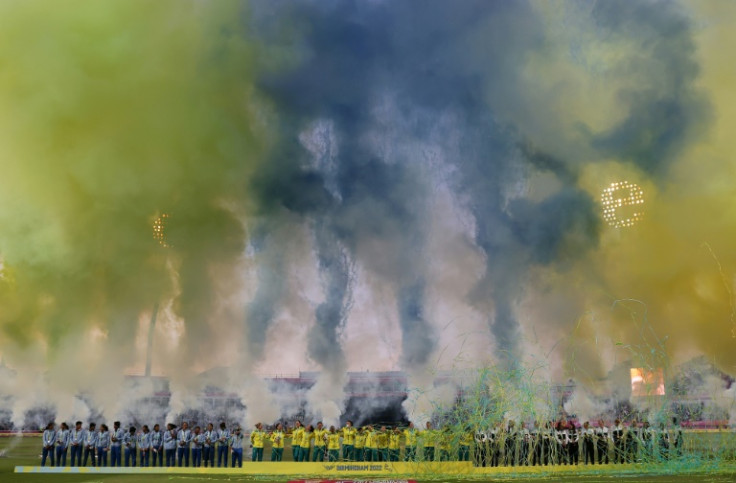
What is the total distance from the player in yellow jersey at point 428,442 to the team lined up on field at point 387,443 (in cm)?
3

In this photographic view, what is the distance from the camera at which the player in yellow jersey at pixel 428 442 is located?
71.4 feet

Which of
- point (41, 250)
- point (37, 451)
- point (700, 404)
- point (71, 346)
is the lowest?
point (37, 451)

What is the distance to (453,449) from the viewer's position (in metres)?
21.9

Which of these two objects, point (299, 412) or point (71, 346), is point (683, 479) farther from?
point (71, 346)

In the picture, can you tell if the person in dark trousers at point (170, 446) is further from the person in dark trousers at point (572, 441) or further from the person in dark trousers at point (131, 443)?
the person in dark trousers at point (572, 441)

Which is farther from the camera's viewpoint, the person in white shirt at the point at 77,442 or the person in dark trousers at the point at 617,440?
the person in white shirt at the point at 77,442

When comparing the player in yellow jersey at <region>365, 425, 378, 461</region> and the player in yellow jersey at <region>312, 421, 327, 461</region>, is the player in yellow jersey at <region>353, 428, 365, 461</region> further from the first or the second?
the player in yellow jersey at <region>312, 421, 327, 461</region>

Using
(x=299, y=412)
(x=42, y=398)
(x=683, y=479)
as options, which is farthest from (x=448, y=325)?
(x=683, y=479)

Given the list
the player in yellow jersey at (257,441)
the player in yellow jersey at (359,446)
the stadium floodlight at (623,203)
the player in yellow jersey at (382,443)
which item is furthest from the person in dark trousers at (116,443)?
the stadium floodlight at (623,203)

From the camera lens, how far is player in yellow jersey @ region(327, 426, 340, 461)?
935 inches

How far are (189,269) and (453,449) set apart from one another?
103 ft

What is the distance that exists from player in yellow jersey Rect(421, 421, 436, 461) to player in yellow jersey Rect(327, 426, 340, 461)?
3.40 metres

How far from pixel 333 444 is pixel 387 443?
2061 millimetres

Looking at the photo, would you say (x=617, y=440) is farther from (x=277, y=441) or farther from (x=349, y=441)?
(x=277, y=441)
